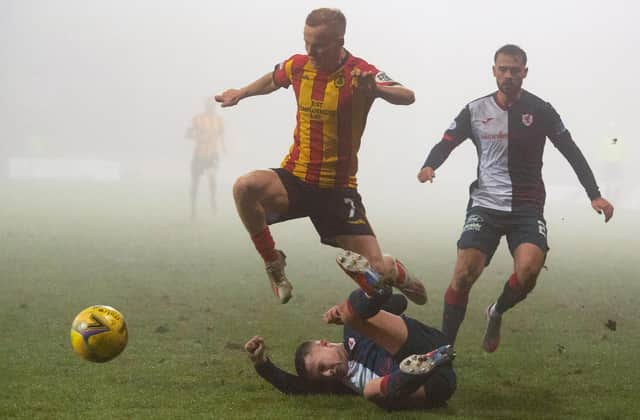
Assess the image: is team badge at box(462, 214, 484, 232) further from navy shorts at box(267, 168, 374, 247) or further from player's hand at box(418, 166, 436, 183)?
navy shorts at box(267, 168, 374, 247)

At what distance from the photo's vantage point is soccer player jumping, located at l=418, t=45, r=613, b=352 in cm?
701

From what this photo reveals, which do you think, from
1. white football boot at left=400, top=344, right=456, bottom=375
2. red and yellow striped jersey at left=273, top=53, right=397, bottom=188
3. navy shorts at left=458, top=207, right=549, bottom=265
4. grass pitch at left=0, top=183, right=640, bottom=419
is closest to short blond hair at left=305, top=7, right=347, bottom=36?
red and yellow striped jersey at left=273, top=53, right=397, bottom=188

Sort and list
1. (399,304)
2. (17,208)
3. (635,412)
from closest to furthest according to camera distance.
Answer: (635,412)
(399,304)
(17,208)

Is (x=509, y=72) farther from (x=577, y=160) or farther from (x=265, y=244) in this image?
(x=265, y=244)

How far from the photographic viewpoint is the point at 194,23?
75.3 meters

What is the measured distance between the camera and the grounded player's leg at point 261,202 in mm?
6223

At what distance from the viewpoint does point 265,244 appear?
6.52 meters

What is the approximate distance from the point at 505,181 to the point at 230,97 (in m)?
2.24

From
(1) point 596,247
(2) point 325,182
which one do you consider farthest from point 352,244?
(1) point 596,247

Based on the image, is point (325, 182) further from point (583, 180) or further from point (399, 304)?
point (583, 180)

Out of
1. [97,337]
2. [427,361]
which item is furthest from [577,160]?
[97,337]

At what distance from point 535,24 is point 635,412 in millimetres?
73455

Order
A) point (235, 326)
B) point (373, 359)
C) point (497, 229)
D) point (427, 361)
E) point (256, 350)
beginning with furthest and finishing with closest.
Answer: point (235, 326) < point (497, 229) < point (373, 359) < point (256, 350) < point (427, 361)

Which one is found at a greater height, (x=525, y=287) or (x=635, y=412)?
(x=525, y=287)
